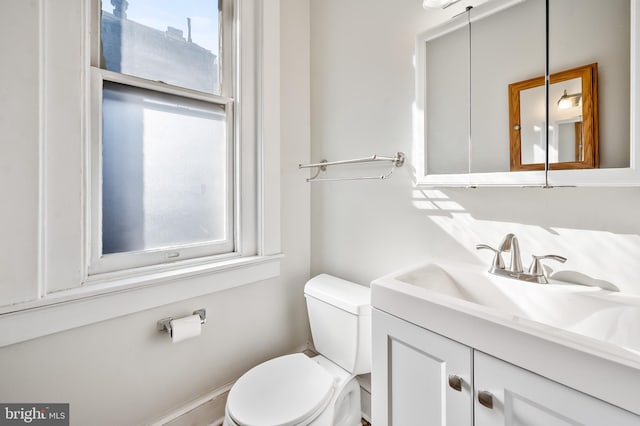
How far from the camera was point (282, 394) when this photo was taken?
105 cm

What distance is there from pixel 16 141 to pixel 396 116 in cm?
136

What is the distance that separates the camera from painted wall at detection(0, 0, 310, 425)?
2.95 feet

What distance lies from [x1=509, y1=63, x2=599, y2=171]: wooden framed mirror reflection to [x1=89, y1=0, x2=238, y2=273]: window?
1.20 m

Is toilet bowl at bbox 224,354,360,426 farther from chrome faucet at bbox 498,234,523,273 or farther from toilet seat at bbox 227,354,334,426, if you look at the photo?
chrome faucet at bbox 498,234,523,273

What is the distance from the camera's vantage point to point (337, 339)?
129 centimetres

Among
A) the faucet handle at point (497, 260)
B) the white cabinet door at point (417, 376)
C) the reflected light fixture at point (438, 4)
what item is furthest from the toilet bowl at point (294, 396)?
the reflected light fixture at point (438, 4)

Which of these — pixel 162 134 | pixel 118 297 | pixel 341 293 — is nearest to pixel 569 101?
pixel 341 293

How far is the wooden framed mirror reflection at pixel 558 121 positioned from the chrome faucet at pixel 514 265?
0.80 feet

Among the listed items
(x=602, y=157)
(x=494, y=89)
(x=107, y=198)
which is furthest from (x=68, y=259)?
(x=602, y=157)

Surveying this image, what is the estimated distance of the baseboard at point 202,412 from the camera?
48.1 inches

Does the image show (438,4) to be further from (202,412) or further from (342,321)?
(202,412)

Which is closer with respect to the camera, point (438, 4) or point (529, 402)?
point (529, 402)

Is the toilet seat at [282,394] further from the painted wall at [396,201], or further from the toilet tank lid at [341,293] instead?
the painted wall at [396,201]

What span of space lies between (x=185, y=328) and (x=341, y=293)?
2.22 ft
